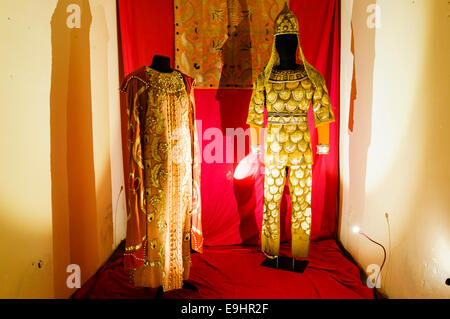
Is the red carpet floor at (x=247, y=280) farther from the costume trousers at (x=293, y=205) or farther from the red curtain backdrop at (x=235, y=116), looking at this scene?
the red curtain backdrop at (x=235, y=116)

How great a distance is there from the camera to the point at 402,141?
188cm

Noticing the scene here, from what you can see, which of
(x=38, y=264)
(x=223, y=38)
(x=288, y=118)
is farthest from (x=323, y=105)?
(x=38, y=264)

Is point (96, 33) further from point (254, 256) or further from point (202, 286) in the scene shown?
point (254, 256)

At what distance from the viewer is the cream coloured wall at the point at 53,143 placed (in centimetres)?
153

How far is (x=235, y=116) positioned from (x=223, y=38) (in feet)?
2.54

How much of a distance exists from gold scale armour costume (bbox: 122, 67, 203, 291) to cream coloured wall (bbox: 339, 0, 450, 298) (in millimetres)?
1410

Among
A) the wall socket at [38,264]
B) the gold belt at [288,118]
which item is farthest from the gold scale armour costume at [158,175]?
the gold belt at [288,118]

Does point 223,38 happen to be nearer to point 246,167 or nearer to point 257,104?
point 257,104

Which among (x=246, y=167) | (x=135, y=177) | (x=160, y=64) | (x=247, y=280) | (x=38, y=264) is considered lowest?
(x=247, y=280)

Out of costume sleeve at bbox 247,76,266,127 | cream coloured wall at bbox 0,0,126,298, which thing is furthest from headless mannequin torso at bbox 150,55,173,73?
costume sleeve at bbox 247,76,266,127

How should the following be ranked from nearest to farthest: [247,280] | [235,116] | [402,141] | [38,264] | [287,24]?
1. [38,264]
2. [402,141]
3. [287,24]
4. [247,280]
5. [235,116]

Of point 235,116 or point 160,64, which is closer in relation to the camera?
point 160,64

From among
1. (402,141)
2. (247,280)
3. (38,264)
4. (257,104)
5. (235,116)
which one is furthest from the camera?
(235,116)
